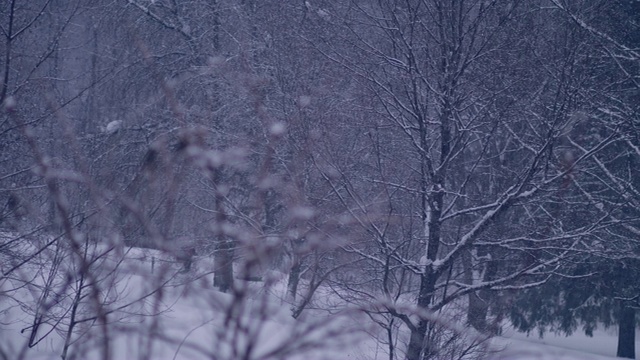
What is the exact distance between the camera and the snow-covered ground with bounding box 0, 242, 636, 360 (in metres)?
3.83

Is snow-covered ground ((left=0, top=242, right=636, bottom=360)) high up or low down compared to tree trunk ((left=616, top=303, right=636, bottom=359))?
down

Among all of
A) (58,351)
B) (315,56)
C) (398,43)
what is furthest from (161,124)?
(58,351)

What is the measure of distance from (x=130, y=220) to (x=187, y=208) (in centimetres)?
185

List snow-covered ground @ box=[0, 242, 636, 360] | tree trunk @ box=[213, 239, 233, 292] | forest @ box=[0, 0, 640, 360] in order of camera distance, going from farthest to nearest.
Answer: forest @ box=[0, 0, 640, 360], tree trunk @ box=[213, 239, 233, 292], snow-covered ground @ box=[0, 242, 636, 360]

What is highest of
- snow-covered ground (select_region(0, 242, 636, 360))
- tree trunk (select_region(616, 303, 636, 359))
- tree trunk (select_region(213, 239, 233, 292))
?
tree trunk (select_region(616, 303, 636, 359))

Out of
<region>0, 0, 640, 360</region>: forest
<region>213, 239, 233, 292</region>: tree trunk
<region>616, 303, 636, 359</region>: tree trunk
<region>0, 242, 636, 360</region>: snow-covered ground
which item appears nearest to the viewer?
<region>0, 242, 636, 360</region>: snow-covered ground

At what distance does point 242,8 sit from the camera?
13.3m

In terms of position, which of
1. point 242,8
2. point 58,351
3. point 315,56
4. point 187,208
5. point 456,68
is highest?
point 242,8

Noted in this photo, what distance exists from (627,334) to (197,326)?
13.2 m

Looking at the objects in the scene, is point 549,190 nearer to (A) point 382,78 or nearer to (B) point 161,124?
(A) point 382,78

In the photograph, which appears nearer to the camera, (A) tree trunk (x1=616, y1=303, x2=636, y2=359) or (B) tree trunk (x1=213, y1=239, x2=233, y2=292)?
(B) tree trunk (x1=213, y1=239, x2=233, y2=292)

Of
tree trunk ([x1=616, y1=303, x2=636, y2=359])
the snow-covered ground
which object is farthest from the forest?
tree trunk ([x1=616, y1=303, x2=636, y2=359])

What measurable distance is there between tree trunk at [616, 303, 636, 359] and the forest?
599 cm

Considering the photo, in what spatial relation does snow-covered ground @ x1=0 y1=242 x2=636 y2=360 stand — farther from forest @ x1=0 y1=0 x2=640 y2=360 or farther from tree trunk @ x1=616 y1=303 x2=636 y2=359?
tree trunk @ x1=616 y1=303 x2=636 y2=359
